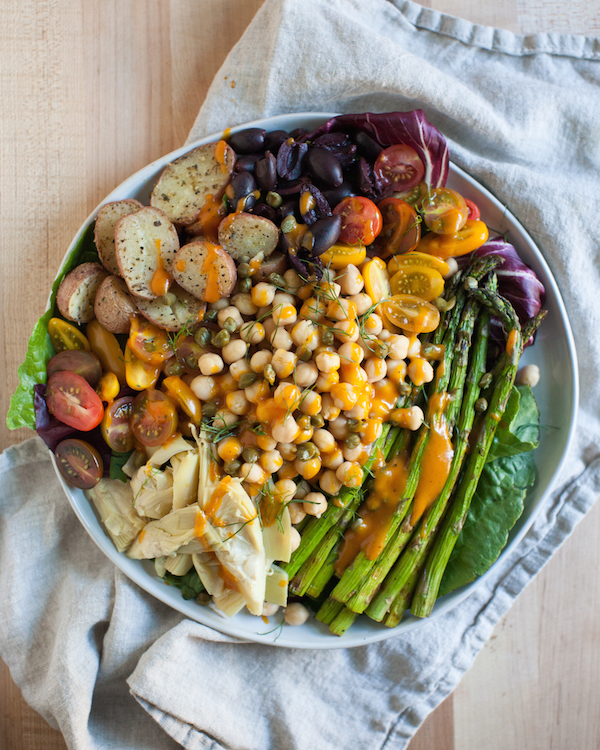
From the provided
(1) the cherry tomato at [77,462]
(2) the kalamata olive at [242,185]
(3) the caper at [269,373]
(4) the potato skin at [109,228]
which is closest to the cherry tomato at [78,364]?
(1) the cherry tomato at [77,462]

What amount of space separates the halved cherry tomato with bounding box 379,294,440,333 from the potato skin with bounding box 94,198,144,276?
120cm

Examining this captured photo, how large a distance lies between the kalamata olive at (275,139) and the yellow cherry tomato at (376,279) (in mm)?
670

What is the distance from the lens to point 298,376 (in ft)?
7.64

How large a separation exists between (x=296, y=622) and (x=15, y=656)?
134 centimetres

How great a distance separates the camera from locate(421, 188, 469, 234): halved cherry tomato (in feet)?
7.91

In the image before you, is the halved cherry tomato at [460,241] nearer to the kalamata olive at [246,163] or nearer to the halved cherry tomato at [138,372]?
the kalamata olive at [246,163]

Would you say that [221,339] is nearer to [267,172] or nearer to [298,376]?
A: [298,376]

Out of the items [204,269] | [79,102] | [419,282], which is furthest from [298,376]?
[79,102]

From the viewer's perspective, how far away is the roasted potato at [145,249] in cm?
227

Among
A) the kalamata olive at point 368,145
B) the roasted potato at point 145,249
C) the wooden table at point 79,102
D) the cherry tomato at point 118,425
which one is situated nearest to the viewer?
the roasted potato at point 145,249

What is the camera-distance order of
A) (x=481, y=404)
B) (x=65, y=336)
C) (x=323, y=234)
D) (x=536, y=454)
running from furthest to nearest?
1. (x=536, y=454)
2. (x=481, y=404)
3. (x=65, y=336)
4. (x=323, y=234)

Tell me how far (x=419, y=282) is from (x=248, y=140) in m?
0.99

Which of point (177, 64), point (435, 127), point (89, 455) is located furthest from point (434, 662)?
point (177, 64)

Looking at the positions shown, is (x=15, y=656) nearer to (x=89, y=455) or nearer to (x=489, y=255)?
(x=89, y=455)
